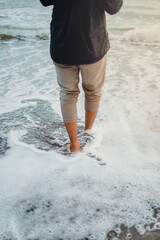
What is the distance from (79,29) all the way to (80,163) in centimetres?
117

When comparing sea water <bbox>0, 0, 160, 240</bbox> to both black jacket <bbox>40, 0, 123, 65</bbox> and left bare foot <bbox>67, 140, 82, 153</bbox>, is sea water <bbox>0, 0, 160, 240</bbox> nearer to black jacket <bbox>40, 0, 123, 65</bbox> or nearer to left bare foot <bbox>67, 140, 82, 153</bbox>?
left bare foot <bbox>67, 140, 82, 153</bbox>

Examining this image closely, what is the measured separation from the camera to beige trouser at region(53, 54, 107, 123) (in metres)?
1.85

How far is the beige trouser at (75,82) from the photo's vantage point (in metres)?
1.85

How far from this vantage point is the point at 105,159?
6.98 ft

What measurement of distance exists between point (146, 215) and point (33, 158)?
3.72 feet

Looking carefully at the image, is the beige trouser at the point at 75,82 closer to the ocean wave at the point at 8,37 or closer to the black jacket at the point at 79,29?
the black jacket at the point at 79,29

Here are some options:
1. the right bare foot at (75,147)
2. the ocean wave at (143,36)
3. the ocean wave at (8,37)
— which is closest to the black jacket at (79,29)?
the right bare foot at (75,147)

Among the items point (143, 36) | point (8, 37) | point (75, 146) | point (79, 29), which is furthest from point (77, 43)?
point (8, 37)

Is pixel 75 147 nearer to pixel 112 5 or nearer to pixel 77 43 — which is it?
pixel 77 43

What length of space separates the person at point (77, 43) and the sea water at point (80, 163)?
513 millimetres

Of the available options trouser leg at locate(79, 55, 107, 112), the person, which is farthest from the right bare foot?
trouser leg at locate(79, 55, 107, 112)

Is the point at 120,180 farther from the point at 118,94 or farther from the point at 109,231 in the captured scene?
the point at 118,94

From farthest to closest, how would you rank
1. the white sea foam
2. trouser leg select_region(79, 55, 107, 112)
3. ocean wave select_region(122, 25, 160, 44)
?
ocean wave select_region(122, 25, 160, 44) → trouser leg select_region(79, 55, 107, 112) → the white sea foam

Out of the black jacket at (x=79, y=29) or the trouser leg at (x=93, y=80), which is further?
the trouser leg at (x=93, y=80)
